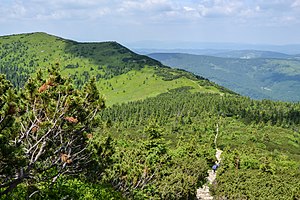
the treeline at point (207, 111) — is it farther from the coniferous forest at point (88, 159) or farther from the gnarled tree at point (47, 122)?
the gnarled tree at point (47, 122)

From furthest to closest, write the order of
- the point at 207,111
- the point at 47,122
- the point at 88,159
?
the point at 207,111 → the point at 88,159 → the point at 47,122

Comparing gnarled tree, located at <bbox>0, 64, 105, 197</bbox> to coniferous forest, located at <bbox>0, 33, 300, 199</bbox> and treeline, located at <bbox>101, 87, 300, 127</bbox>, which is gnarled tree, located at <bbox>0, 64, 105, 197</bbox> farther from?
treeline, located at <bbox>101, 87, 300, 127</bbox>

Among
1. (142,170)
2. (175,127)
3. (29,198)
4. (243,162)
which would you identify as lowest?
(175,127)

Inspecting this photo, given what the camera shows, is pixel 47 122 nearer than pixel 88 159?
Yes

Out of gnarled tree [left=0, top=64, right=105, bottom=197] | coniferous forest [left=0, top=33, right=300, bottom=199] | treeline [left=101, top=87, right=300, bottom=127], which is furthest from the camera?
treeline [left=101, top=87, right=300, bottom=127]

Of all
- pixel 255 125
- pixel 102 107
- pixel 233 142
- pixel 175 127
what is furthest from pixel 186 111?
pixel 102 107

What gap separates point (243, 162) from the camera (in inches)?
2044

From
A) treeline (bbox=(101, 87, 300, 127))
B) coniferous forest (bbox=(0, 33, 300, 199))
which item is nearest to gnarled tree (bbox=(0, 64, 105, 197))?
coniferous forest (bbox=(0, 33, 300, 199))

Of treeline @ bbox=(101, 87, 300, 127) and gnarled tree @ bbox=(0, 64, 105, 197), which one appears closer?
gnarled tree @ bbox=(0, 64, 105, 197)

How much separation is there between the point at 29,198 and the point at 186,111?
405 ft

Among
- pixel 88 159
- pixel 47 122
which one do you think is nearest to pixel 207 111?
pixel 88 159

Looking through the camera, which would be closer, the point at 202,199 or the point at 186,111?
the point at 202,199

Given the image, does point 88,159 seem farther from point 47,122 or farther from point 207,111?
point 207,111

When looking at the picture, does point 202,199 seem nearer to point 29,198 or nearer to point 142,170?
point 142,170
